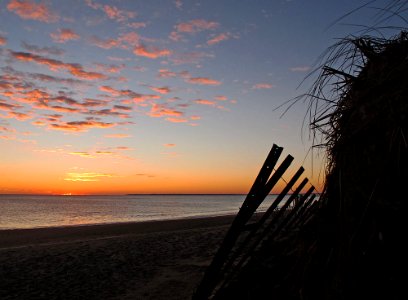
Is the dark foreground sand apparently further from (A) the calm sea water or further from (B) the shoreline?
(A) the calm sea water

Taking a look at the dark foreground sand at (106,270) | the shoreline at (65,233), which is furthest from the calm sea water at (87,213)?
the dark foreground sand at (106,270)

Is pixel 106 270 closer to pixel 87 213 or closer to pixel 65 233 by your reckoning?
pixel 65 233

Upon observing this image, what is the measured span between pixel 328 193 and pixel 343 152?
342 millimetres

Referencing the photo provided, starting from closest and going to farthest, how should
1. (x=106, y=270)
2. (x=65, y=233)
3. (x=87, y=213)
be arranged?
1. (x=106, y=270)
2. (x=65, y=233)
3. (x=87, y=213)

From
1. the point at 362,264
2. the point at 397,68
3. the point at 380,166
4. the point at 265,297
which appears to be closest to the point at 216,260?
the point at 265,297

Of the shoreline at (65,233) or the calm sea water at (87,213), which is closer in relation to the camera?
the shoreline at (65,233)

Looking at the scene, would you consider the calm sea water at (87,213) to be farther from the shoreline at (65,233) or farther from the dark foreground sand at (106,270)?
the dark foreground sand at (106,270)

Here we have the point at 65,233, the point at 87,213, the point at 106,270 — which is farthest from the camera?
the point at 87,213

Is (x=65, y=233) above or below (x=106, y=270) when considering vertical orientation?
below

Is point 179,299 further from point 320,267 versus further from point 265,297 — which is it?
point 320,267

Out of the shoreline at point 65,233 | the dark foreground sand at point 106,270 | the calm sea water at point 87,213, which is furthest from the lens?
the calm sea water at point 87,213

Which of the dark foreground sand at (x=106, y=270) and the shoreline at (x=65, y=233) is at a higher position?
the dark foreground sand at (x=106, y=270)

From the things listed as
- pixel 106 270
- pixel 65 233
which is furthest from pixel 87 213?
pixel 106 270

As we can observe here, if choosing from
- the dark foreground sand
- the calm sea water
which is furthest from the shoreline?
the calm sea water
